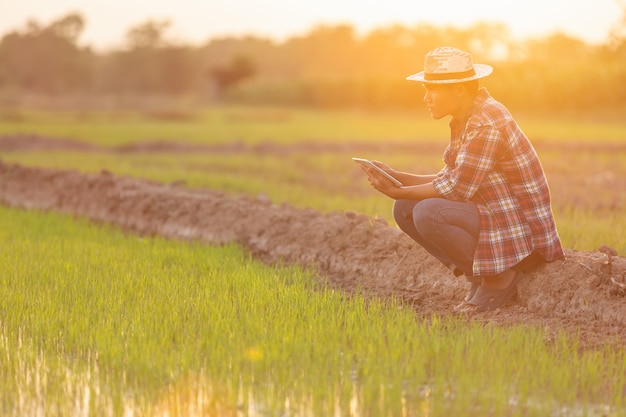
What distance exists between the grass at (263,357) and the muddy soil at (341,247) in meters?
0.44

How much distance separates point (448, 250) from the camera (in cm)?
476

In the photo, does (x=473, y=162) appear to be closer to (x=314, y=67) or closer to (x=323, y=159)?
(x=323, y=159)

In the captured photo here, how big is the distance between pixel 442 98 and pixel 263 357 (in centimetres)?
177

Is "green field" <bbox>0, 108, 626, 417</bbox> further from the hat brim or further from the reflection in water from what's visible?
the hat brim

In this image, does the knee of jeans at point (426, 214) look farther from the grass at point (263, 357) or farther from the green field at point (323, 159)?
the green field at point (323, 159)

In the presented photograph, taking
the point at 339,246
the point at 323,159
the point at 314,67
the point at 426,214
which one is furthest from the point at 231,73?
the point at 426,214

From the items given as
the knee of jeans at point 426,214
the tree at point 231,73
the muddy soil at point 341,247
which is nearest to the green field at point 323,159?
the muddy soil at point 341,247

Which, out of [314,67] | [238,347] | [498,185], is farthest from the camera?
[314,67]

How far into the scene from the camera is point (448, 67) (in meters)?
4.44

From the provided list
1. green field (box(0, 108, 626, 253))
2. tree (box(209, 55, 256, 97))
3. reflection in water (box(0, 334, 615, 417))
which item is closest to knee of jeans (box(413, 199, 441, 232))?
reflection in water (box(0, 334, 615, 417))

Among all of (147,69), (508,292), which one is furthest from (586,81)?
(147,69)

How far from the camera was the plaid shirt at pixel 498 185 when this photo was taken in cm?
445

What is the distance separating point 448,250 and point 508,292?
0.46 m

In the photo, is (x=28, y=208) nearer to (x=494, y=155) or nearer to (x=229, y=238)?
(x=229, y=238)
